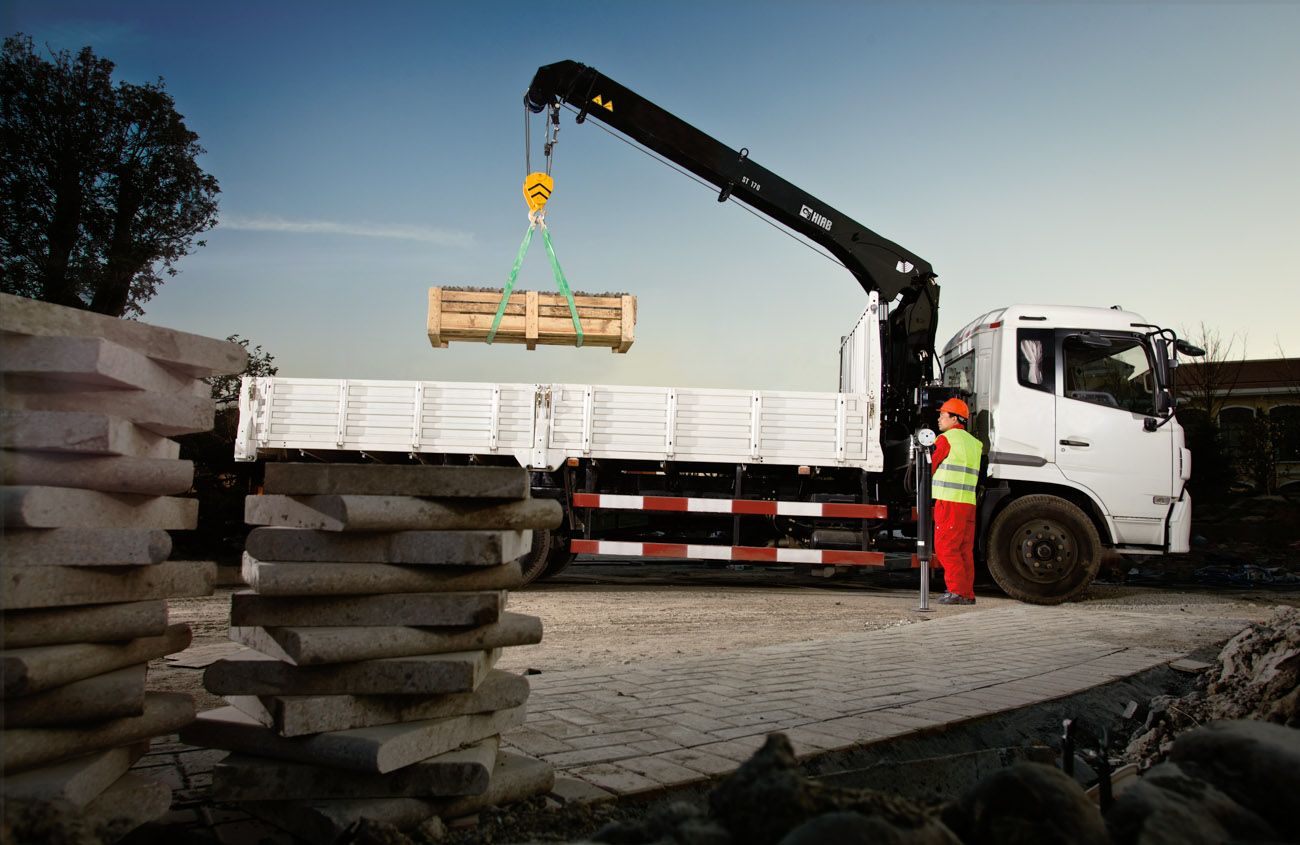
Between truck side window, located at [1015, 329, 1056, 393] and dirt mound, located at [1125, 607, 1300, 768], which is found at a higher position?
truck side window, located at [1015, 329, 1056, 393]

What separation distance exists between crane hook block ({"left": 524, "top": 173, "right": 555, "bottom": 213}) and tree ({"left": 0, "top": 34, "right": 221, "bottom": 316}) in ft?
27.0

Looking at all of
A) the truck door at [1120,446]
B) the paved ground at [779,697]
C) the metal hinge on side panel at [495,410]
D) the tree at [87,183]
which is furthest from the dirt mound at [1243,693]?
the tree at [87,183]

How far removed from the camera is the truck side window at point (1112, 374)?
10258mm

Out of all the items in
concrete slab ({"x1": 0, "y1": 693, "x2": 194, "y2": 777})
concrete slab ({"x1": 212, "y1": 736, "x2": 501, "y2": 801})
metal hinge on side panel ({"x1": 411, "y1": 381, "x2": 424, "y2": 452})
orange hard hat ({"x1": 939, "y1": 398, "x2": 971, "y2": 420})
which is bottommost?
concrete slab ({"x1": 212, "y1": 736, "x2": 501, "y2": 801})

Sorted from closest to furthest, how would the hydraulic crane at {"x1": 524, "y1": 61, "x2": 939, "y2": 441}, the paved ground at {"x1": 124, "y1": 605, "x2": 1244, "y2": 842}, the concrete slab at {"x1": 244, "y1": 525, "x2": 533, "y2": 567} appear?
the concrete slab at {"x1": 244, "y1": 525, "x2": 533, "y2": 567} < the paved ground at {"x1": 124, "y1": 605, "x2": 1244, "y2": 842} < the hydraulic crane at {"x1": 524, "y1": 61, "x2": 939, "y2": 441}

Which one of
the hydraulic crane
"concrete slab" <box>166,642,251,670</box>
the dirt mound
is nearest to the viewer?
the dirt mound

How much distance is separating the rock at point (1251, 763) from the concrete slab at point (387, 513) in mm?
2072

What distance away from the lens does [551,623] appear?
8.08 meters

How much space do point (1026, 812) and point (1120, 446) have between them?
9.26 meters

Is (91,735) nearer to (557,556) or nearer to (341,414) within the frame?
(341,414)

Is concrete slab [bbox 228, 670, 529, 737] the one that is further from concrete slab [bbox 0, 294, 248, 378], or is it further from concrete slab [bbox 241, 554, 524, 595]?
concrete slab [bbox 0, 294, 248, 378]

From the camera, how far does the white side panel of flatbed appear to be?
10.4 metres

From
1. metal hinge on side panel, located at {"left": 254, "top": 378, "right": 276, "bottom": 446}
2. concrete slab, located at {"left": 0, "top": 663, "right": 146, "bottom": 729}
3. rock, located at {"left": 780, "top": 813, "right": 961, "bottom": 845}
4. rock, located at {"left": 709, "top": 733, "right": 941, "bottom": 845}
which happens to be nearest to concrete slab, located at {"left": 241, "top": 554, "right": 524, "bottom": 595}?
concrete slab, located at {"left": 0, "top": 663, "right": 146, "bottom": 729}

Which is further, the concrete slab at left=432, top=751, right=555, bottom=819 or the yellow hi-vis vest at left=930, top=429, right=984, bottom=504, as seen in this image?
the yellow hi-vis vest at left=930, top=429, right=984, bottom=504
